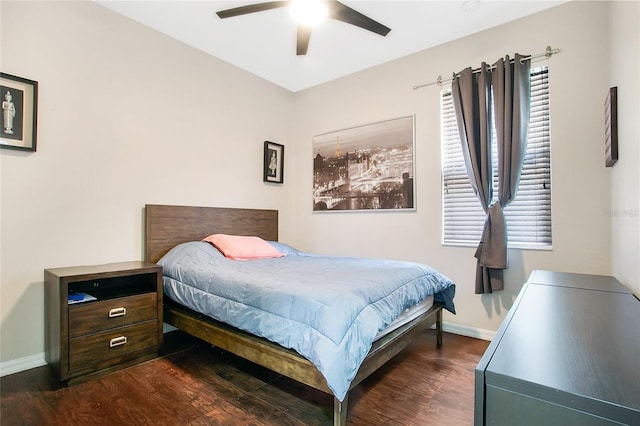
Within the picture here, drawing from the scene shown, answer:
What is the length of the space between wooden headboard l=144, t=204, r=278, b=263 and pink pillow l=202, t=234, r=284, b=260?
0.60 ft

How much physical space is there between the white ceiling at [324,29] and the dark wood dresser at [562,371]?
252 cm

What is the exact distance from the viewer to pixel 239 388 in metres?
2.04

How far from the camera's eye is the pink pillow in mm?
2910

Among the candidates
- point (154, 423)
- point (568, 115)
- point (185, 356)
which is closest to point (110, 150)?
point (185, 356)

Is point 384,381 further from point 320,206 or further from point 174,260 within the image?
point 320,206

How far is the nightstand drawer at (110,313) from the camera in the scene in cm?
206

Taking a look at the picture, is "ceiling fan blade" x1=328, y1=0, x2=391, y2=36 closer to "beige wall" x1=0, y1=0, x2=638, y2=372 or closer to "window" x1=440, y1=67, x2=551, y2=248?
"beige wall" x1=0, y1=0, x2=638, y2=372

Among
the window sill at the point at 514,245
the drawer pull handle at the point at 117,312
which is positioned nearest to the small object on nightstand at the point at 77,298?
the drawer pull handle at the point at 117,312

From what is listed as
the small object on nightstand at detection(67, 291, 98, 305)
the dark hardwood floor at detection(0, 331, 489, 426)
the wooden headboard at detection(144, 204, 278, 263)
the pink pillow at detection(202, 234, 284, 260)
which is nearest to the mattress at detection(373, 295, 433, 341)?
the dark hardwood floor at detection(0, 331, 489, 426)

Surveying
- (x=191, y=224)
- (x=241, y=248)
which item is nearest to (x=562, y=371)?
(x=241, y=248)

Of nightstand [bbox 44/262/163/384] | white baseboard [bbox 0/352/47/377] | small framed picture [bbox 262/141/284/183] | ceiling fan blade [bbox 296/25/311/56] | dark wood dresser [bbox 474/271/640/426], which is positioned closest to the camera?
dark wood dresser [bbox 474/271/640/426]

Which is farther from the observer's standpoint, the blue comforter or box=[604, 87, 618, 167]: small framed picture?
box=[604, 87, 618, 167]: small framed picture

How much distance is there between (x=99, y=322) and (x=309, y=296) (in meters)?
1.51

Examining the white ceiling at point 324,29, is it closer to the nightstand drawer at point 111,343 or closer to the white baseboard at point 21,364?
the nightstand drawer at point 111,343
